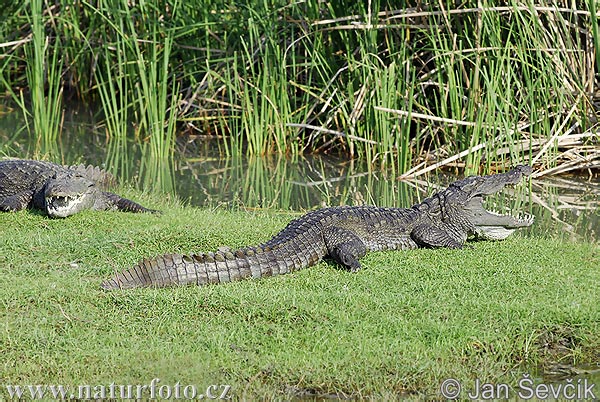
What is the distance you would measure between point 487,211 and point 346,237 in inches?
43.8

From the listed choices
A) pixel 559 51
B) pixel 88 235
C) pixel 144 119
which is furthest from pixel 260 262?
pixel 144 119

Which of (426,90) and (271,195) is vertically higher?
(426,90)

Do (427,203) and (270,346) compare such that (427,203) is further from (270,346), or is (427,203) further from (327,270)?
(270,346)

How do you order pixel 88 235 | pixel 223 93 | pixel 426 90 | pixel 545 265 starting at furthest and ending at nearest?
pixel 223 93, pixel 426 90, pixel 88 235, pixel 545 265

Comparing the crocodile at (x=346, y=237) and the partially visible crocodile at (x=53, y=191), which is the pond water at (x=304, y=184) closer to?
the crocodile at (x=346, y=237)

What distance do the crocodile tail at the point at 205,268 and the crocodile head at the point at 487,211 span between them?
1.43 metres

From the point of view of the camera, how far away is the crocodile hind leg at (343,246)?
5.40 m

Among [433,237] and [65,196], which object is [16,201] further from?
[433,237]

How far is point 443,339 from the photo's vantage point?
4250 millimetres

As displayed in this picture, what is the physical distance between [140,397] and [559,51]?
6.00 metres

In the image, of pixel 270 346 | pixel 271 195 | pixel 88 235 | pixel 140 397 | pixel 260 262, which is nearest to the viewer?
pixel 140 397

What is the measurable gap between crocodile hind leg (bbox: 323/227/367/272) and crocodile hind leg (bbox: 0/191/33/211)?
8.27 feet

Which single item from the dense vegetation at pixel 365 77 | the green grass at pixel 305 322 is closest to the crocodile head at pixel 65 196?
the green grass at pixel 305 322

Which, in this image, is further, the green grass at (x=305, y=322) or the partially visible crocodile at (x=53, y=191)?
the partially visible crocodile at (x=53, y=191)
